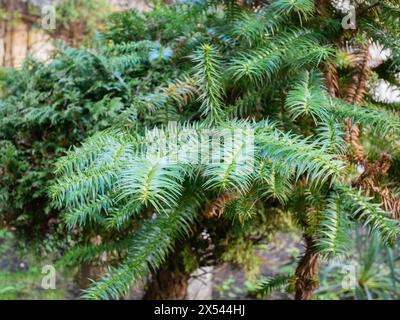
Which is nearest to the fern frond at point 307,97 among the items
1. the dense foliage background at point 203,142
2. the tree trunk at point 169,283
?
the dense foliage background at point 203,142

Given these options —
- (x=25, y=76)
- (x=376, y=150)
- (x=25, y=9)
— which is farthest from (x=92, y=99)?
(x=25, y=9)

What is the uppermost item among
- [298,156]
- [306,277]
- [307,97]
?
[307,97]

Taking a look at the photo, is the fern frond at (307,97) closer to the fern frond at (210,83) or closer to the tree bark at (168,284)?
the fern frond at (210,83)

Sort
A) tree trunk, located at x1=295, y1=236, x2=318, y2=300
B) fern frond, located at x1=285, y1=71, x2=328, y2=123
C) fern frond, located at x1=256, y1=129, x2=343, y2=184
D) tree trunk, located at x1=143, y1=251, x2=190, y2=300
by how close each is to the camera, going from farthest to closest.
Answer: tree trunk, located at x1=143, y1=251, x2=190, y2=300
tree trunk, located at x1=295, y1=236, x2=318, y2=300
fern frond, located at x1=285, y1=71, x2=328, y2=123
fern frond, located at x1=256, y1=129, x2=343, y2=184

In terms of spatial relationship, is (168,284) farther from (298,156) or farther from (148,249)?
(298,156)

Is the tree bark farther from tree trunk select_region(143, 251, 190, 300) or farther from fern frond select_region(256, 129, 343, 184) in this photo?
fern frond select_region(256, 129, 343, 184)

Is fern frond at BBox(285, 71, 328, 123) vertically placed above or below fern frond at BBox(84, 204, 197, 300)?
above

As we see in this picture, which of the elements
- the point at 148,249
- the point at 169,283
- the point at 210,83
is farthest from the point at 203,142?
the point at 169,283

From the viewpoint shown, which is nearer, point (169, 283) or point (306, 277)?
point (306, 277)

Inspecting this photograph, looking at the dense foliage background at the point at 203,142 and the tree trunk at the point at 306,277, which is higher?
the dense foliage background at the point at 203,142

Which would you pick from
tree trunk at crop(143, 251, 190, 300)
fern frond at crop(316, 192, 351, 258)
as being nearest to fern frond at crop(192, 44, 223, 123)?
fern frond at crop(316, 192, 351, 258)

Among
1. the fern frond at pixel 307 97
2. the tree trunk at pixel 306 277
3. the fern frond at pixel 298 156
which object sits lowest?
the tree trunk at pixel 306 277
